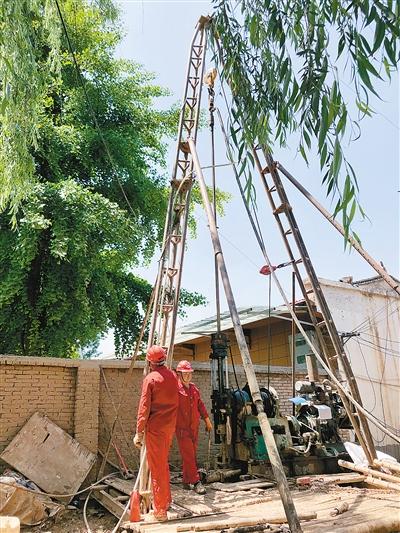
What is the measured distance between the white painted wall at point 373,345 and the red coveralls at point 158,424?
8.69m

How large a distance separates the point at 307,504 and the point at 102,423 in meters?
4.15

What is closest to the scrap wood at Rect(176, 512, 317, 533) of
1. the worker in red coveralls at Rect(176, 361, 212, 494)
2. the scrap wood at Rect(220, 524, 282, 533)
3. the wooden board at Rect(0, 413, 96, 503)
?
the scrap wood at Rect(220, 524, 282, 533)

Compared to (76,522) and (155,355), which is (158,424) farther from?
(76,522)

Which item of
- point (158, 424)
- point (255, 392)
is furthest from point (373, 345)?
point (255, 392)

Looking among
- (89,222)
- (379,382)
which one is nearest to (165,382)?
(89,222)

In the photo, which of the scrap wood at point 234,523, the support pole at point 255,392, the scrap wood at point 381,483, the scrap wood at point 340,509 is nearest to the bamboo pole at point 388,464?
the scrap wood at point 381,483

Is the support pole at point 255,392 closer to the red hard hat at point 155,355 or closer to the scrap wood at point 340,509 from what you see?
the red hard hat at point 155,355

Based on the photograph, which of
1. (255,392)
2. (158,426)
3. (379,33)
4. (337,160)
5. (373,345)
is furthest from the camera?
(373,345)

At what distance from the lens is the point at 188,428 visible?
7109 millimetres

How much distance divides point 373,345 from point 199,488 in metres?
8.97

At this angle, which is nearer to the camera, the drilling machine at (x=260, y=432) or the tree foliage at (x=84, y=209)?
the drilling machine at (x=260, y=432)

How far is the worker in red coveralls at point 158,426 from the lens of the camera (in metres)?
5.08

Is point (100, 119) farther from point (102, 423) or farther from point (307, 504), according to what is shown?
point (307, 504)

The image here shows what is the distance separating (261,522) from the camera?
4.49 meters
